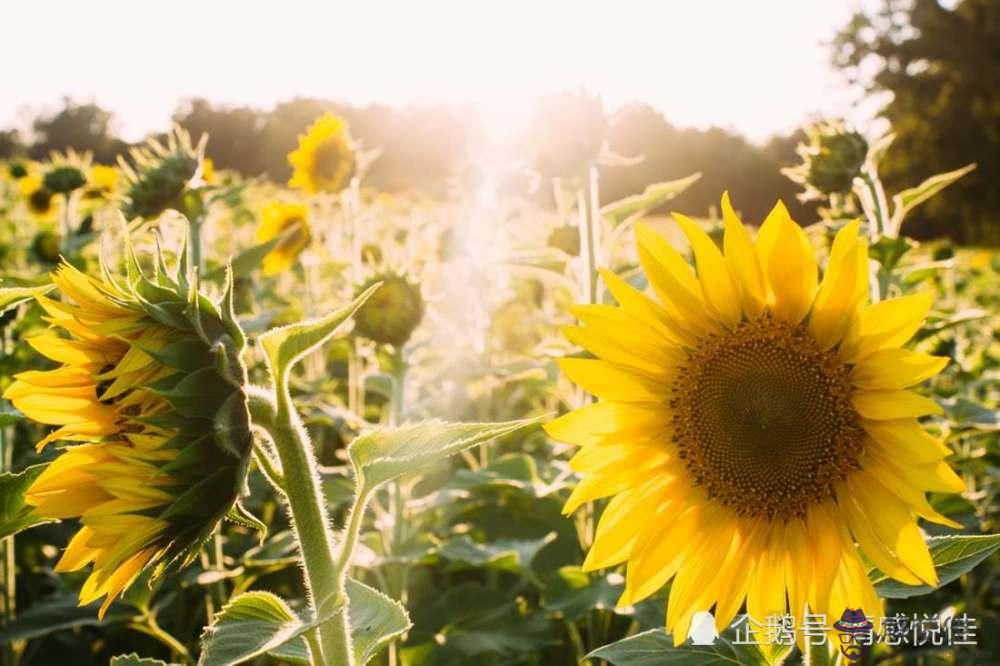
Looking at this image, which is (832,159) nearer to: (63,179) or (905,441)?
(905,441)

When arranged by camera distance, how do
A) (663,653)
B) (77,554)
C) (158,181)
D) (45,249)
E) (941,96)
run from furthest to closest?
(941,96) < (45,249) < (158,181) < (663,653) < (77,554)

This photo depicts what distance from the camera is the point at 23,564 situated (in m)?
2.91

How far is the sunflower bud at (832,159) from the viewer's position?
7.24 feet

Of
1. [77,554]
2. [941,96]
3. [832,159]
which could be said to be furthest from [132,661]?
[941,96]

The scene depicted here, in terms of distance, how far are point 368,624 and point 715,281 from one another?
0.65m

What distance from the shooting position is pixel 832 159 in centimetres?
222

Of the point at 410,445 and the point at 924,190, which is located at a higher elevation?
the point at 924,190

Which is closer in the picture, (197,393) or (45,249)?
(197,393)

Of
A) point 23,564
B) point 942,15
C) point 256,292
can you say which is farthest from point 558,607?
point 942,15

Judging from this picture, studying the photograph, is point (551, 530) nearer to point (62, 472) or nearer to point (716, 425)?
point (716, 425)

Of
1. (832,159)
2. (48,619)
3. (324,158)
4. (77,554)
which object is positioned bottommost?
(48,619)

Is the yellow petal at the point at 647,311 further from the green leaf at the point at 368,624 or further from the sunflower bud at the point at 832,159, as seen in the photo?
the sunflower bud at the point at 832,159

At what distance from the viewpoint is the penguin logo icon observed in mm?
1391

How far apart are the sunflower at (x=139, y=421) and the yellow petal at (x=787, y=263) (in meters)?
0.69
